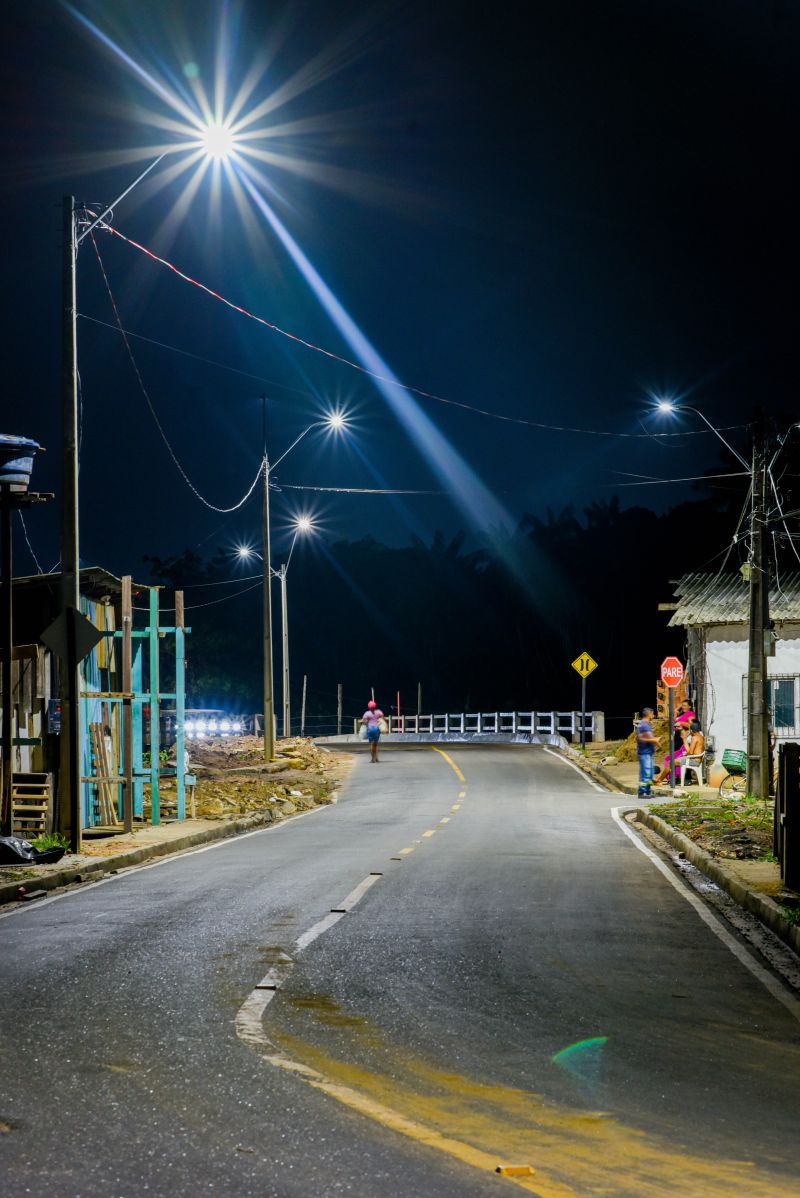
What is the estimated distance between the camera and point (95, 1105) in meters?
5.45

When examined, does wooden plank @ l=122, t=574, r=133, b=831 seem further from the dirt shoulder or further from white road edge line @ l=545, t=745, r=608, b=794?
white road edge line @ l=545, t=745, r=608, b=794

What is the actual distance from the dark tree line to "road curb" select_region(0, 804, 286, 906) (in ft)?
152

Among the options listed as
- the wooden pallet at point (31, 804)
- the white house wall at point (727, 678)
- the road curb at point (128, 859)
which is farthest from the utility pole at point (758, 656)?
the wooden pallet at point (31, 804)

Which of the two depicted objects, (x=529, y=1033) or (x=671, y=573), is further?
(x=671, y=573)

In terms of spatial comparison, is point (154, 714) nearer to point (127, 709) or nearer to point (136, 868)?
point (127, 709)

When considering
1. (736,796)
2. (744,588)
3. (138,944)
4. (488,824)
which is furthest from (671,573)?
(138,944)

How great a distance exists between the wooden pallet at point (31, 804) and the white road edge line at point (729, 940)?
8490mm

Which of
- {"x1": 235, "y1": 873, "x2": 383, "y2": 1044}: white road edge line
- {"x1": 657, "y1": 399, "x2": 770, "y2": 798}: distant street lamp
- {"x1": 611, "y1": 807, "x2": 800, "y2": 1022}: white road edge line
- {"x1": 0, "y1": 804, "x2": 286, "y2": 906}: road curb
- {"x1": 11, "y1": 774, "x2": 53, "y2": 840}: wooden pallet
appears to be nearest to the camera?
{"x1": 235, "y1": 873, "x2": 383, "y2": 1044}: white road edge line

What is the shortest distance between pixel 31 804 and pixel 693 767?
1732cm

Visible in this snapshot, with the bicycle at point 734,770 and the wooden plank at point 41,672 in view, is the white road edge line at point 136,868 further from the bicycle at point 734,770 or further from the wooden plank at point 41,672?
the bicycle at point 734,770

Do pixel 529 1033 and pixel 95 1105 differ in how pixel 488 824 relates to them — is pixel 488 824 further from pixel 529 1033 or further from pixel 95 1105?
pixel 95 1105

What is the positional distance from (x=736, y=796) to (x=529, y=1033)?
758 inches

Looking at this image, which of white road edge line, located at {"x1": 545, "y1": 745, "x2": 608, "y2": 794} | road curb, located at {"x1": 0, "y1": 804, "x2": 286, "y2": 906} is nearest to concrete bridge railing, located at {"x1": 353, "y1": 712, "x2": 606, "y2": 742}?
white road edge line, located at {"x1": 545, "y1": 745, "x2": 608, "y2": 794}

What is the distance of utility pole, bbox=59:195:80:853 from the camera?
17.0 meters
